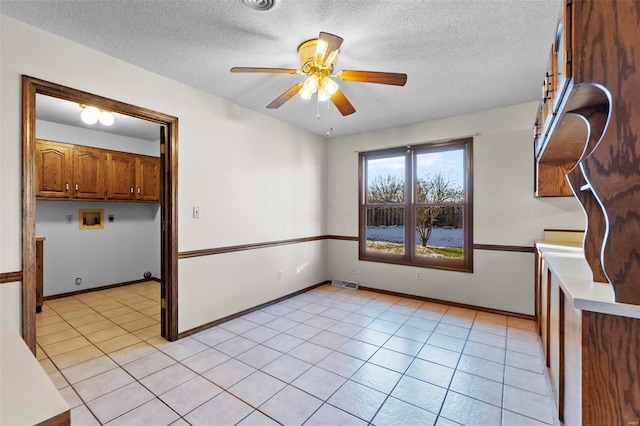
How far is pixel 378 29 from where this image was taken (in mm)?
2033

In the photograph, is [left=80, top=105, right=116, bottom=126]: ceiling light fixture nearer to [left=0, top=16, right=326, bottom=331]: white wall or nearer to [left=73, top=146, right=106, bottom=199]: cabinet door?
[left=0, top=16, right=326, bottom=331]: white wall

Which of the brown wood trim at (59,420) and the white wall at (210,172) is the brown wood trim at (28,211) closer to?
the white wall at (210,172)

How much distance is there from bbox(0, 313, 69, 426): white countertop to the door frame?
182cm

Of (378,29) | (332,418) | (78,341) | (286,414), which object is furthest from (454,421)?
(78,341)

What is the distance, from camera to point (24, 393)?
0.59 meters

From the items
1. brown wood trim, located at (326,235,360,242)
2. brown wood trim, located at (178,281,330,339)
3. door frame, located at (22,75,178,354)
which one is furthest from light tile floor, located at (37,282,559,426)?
brown wood trim, located at (326,235,360,242)

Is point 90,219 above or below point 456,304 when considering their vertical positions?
above

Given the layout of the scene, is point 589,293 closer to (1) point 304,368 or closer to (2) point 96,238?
(1) point 304,368

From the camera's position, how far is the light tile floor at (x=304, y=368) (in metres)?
1.83

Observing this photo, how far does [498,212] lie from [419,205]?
1.01 m

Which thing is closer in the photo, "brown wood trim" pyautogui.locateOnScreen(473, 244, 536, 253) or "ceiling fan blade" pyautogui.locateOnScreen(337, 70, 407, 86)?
"ceiling fan blade" pyautogui.locateOnScreen(337, 70, 407, 86)

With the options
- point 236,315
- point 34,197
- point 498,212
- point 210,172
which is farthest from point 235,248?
point 498,212

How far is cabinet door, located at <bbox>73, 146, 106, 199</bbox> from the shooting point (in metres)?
4.18

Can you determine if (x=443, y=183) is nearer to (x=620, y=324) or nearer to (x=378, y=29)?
(x=378, y=29)
